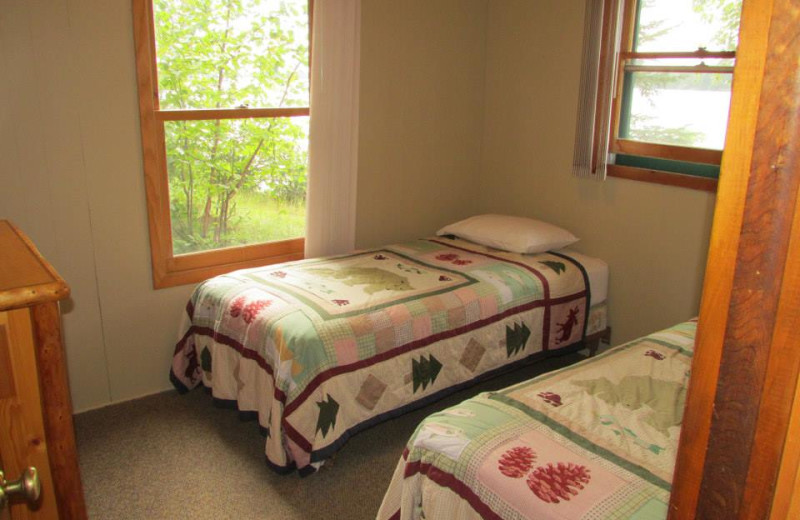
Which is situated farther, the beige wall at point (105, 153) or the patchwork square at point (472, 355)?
the patchwork square at point (472, 355)

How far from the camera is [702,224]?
3.06 metres

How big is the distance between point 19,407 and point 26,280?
203 millimetres

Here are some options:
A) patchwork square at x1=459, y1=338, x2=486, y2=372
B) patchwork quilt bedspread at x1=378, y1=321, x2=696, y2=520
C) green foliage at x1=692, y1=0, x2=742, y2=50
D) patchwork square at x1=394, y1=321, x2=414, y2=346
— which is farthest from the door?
green foliage at x1=692, y1=0, x2=742, y2=50

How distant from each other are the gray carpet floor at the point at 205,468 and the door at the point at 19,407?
128 cm

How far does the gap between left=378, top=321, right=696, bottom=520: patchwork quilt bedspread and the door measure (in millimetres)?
943

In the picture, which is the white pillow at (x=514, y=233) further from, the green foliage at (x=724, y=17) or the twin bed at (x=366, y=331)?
the green foliage at (x=724, y=17)

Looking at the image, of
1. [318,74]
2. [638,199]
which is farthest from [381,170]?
[638,199]

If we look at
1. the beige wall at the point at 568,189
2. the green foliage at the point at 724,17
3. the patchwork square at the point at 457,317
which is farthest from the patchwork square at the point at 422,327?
the green foliage at the point at 724,17

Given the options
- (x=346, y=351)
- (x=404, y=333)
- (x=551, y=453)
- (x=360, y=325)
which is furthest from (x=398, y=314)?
(x=551, y=453)

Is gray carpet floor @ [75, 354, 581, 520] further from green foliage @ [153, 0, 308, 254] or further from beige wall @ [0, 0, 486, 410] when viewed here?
green foliage @ [153, 0, 308, 254]

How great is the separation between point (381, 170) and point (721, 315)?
3.10 m

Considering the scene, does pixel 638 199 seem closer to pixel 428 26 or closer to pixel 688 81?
pixel 688 81

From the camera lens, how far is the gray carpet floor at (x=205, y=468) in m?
2.30

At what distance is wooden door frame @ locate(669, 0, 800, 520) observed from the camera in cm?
54
